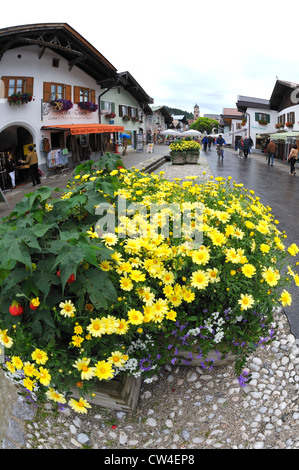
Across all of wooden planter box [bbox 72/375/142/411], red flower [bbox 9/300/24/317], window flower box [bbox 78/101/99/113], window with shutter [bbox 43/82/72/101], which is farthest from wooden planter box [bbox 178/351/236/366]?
window flower box [bbox 78/101/99/113]

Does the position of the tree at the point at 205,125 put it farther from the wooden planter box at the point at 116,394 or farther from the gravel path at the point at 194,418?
the wooden planter box at the point at 116,394

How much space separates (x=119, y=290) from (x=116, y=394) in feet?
2.74

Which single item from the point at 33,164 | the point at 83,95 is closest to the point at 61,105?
the point at 83,95

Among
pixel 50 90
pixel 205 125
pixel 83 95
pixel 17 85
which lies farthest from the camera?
pixel 205 125

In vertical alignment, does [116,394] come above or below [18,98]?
below

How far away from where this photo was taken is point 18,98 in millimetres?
14188

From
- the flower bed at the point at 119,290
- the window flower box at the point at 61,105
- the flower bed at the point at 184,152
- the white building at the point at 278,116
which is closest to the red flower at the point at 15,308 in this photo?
the flower bed at the point at 119,290

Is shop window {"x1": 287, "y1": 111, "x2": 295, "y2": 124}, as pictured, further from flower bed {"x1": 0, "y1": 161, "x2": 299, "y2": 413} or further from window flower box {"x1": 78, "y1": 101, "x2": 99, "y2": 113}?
flower bed {"x1": 0, "y1": 161, "x2": 299, "y2": 413}

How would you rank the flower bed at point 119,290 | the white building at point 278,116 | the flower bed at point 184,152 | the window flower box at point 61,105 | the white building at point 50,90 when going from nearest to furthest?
the flower bed at point 119,290, the white building at point 50,90, the window flower box at point 61,105, the flower bed at point 184,152, the white building at point 278,116

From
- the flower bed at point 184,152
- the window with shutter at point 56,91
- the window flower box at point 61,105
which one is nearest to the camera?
the window with shutter at point 56,91

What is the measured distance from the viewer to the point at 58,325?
7.66 ft

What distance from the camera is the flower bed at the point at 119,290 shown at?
2.10 m

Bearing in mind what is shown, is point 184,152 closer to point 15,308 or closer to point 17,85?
point 17,85

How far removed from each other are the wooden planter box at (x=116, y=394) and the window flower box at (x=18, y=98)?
46.4 feet
